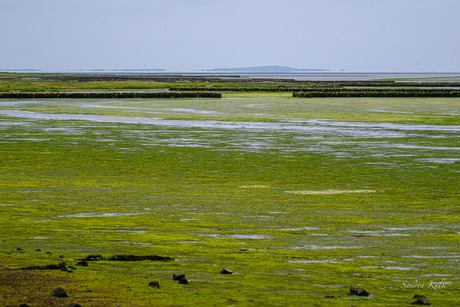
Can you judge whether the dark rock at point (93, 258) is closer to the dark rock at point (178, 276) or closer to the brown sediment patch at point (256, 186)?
the dark rock at point (178, 276)

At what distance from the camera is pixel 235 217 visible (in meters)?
17.1

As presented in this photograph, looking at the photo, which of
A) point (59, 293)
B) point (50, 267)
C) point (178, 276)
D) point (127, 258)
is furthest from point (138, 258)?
point (59, 293)

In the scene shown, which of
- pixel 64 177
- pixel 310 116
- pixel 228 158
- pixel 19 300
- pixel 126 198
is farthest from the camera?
pixel 310 116

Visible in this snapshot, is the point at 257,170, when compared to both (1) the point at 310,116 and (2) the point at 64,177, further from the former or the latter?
(1) the point at 310,116

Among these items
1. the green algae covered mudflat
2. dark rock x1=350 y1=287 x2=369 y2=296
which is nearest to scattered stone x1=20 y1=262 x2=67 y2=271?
the green algae covered mudflat

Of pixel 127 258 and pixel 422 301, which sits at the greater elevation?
pixel 422 301

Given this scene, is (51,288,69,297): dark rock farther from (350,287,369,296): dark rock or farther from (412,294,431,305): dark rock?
(412,294,431,305): dark rock

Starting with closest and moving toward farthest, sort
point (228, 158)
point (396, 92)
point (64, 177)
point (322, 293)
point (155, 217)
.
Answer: point (322, 293), point (155, 217), point (64, 177), point (228, 158), point (396, 92)

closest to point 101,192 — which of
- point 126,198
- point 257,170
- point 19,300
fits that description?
point 126,198

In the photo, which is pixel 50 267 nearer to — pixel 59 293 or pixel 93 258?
pixel 93 258

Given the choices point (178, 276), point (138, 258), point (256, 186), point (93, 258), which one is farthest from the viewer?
point (256, 186)

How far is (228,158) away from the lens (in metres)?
30.7

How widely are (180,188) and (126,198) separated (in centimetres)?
264

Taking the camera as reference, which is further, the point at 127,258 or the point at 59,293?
the point at 127,258
